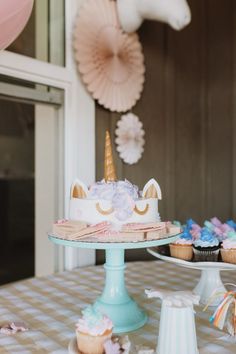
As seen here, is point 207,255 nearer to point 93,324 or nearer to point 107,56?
point 93,324

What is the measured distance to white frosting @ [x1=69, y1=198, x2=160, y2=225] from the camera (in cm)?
118

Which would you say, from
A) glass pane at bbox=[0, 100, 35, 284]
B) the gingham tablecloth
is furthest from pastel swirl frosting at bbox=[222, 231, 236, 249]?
glass pane at bbox=[0, 100, 35, 284]

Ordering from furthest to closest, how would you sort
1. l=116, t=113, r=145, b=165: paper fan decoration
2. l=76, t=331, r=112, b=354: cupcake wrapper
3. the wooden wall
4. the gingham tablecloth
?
the wooden wall, l=116, t=113, r=145, b=165: paper fan decoration, the gingham tablecloth, l=76, t=331, r=112, b=354: cupcake wrapper

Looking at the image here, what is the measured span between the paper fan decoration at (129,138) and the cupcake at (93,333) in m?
1.28

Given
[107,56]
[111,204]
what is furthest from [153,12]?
[111,204]

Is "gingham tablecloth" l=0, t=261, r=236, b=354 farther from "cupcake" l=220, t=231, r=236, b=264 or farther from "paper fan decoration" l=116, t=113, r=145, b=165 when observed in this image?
"paper fan decoration" l=116, t=113, r=145, b=165

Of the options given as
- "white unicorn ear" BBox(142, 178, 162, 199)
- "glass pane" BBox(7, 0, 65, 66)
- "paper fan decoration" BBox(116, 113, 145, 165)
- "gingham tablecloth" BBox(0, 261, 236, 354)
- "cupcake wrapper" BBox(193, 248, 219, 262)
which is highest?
"glass pane" BBox(7, 0, 65, 66)

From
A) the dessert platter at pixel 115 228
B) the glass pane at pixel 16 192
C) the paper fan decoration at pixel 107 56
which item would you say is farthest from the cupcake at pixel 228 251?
the glass pane at pixel 16 192

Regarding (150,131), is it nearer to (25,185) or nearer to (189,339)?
(25,185)

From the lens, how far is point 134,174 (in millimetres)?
2195

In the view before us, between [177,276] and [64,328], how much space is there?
71cm

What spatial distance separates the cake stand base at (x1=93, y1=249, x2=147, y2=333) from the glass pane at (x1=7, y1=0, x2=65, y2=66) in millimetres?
1057

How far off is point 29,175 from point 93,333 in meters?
1.80

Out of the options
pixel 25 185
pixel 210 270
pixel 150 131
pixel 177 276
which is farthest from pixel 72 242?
pixel 25 185
